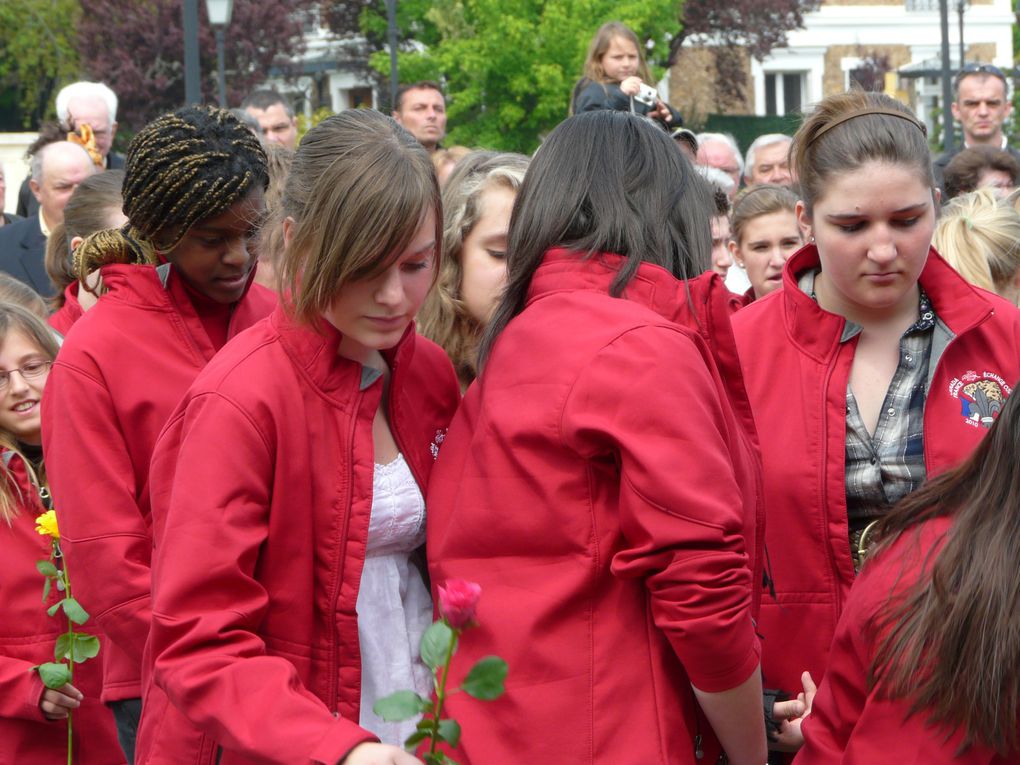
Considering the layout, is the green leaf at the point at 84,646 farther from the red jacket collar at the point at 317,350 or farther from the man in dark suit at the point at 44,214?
the man in dark suit at the point at 44,214

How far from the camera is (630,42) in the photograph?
7.69 meters

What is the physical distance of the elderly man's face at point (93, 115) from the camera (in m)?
8.41

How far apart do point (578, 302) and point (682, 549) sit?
45cm

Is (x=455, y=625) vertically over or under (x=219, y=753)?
over

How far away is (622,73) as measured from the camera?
7695mm

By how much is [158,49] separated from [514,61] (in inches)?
325

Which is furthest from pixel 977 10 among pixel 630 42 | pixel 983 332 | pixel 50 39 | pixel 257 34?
pixel 983 332

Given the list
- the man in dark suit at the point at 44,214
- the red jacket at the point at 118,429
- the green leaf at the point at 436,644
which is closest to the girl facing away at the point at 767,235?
the red jacket at the point at 118,429

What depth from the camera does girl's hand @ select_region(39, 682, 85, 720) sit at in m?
3.60

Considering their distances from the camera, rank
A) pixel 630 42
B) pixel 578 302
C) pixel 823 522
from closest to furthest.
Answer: pixel 578 302, pixel 823 522, pixel 630 42

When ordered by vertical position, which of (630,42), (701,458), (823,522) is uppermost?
(630,42)

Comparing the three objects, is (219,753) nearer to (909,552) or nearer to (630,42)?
(909,552)

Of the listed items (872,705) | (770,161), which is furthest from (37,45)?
(872,705)

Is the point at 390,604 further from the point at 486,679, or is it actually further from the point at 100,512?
the point at 100,512
